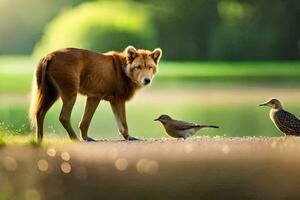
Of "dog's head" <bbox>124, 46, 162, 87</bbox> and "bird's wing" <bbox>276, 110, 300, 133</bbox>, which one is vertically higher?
"dog's head" <bbox>124, 46, 162, 87</bbox>

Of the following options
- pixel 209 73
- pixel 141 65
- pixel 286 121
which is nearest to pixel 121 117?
pixel 141 65

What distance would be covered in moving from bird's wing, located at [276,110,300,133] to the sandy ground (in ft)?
1.10

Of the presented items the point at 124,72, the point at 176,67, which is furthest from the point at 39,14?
the point at 124,72

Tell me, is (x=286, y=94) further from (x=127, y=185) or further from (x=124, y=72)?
(x=127, y=185)

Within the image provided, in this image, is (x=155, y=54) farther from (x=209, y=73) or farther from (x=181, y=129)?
(x=209, y=73)

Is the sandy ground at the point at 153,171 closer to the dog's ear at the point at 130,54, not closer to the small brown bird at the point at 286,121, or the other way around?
the small brown bird at the point at 286,121

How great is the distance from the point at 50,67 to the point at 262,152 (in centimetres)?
126

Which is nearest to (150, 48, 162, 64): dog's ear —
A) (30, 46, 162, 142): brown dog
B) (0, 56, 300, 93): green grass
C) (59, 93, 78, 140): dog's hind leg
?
(30, 46, 162, 142): brown dog

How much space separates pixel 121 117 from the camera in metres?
5.21

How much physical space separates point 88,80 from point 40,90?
0.30m

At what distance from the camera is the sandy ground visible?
392 cm

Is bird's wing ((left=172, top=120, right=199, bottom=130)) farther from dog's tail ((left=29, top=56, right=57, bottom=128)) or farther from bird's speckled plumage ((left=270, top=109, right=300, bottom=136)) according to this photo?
dog's tail ((left=29, top=56, right=57, bottom=128))

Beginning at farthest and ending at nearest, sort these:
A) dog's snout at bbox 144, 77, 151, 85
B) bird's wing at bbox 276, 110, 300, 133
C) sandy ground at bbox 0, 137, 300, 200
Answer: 1. bird's wing at bbox 276, 110, 300, 133
2. dog's snout at bbox 144, 77, 151, 85
3. sandy ground at bbox 0, 137, 300, 200

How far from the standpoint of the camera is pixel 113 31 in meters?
9.71
